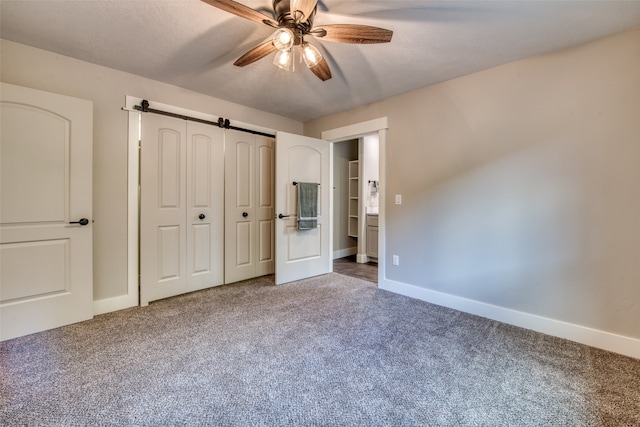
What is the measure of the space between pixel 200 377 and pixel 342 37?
2296 mm

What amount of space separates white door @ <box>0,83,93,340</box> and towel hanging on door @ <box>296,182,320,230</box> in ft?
7.09

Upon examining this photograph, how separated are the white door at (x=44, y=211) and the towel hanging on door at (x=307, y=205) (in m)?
2.16

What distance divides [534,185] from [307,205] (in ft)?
8.03

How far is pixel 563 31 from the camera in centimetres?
195

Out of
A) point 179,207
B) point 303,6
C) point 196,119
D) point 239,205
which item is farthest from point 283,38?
point 239,205

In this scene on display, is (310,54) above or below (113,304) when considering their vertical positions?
above

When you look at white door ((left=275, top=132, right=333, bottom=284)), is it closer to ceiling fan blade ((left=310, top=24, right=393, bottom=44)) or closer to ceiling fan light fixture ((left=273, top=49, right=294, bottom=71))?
ceiling fan light fixture ((left=273, top=49, right=294, bottom=71))

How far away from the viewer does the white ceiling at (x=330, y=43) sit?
176 cm

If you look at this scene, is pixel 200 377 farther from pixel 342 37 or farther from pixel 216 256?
pixel 342 37

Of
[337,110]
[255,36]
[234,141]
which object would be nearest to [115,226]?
[234,141]

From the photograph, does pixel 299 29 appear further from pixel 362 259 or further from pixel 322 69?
pixel 362 259

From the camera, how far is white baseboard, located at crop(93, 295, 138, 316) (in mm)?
2547

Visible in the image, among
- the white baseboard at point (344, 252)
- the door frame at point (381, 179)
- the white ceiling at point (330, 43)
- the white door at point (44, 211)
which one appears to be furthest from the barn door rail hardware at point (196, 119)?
the white baseboard at point (344, 252)

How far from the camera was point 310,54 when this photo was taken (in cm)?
185
